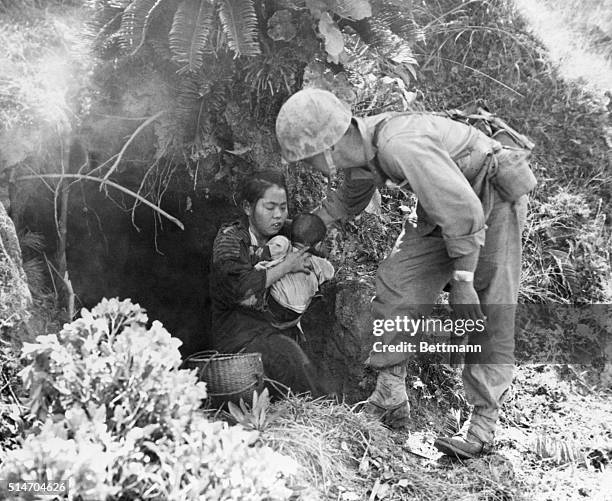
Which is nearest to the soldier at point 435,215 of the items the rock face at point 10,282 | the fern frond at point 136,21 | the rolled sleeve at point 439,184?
the rolled sleeve at point 439,184

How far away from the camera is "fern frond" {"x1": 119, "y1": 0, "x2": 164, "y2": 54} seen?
4.33 metres

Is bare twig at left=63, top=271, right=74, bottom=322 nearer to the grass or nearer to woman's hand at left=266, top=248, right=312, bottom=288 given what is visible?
woman's hand at left=266, top=248, right=312, bottom=288

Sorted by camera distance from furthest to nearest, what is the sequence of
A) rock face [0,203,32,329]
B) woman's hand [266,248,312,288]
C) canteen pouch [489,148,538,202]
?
1. woman's hand [266,248,312,288]
2. canteen pouch [489,148,538,202]
3. rock face [0,203,32,329]

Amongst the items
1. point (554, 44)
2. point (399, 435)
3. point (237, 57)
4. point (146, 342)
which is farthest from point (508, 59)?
point (146, 342)

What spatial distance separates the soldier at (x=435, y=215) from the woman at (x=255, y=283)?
1.24ft

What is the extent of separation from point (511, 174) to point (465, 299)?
32.2 inches

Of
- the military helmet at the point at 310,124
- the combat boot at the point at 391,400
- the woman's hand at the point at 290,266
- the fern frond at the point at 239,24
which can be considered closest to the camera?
the military helmet at the point at 310,124

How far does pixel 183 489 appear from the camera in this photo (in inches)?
108

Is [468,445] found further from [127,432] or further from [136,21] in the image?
[136,21]

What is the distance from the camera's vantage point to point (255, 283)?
4539 mm

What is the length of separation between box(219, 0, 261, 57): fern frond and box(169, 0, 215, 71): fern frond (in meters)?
0.11

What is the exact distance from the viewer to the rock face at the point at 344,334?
532cm

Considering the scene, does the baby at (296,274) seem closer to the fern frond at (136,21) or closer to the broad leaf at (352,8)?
the broad leaf at (352,8)

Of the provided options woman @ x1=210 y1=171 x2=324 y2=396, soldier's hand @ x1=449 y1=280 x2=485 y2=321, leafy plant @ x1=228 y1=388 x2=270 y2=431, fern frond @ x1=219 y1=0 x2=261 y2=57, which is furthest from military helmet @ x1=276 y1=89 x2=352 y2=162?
leafy plant @ x1=228 y1=388 x2=270 y2=431
